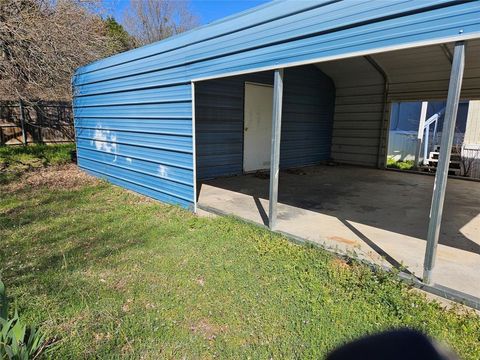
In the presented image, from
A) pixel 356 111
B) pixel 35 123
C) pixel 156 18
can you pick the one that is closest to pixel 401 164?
pixel 356 111

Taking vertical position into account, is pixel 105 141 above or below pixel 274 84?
below

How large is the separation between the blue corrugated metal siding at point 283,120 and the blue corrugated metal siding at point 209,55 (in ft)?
A: 5.18

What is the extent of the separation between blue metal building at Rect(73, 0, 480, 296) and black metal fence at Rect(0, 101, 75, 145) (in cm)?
427

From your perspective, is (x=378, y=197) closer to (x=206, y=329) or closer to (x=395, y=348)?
(x=206, y=329)

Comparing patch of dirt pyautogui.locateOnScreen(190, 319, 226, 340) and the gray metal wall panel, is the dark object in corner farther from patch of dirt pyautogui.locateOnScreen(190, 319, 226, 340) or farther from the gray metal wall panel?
the gray metal wall panel

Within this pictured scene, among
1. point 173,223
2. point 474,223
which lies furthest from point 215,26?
point 474,223

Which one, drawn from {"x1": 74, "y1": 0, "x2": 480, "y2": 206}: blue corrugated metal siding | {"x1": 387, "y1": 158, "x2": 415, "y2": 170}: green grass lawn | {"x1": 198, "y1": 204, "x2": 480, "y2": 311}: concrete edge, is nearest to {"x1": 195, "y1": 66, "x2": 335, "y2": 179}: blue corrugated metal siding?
{"x1": 74, "y1": 0, "x2": 480, "y2": 206}: blue corrugated metal siding

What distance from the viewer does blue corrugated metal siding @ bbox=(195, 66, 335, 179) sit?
23.2 ft

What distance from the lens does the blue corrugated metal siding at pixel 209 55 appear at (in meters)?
2.42

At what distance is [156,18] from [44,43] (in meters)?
13.0

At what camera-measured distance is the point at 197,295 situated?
8.46ft

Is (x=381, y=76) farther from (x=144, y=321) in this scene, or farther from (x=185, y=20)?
(x=185, y=20)

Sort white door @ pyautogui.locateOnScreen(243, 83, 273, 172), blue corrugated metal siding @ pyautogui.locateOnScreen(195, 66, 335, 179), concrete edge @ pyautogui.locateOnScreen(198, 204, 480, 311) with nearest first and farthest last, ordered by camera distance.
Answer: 1. concrete edge @ pyautogui.locateOnScreen(198, 204, 480, 311)
2. blue corrugated metal siding @ pyautogui.locateOnScreen(195, 66, 335, 179)
3. white door @ pyautogui.locateOnScreen(243, 83, 273, 172)

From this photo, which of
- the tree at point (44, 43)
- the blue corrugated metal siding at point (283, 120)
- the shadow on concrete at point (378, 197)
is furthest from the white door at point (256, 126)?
the tree at point (44, 43)
